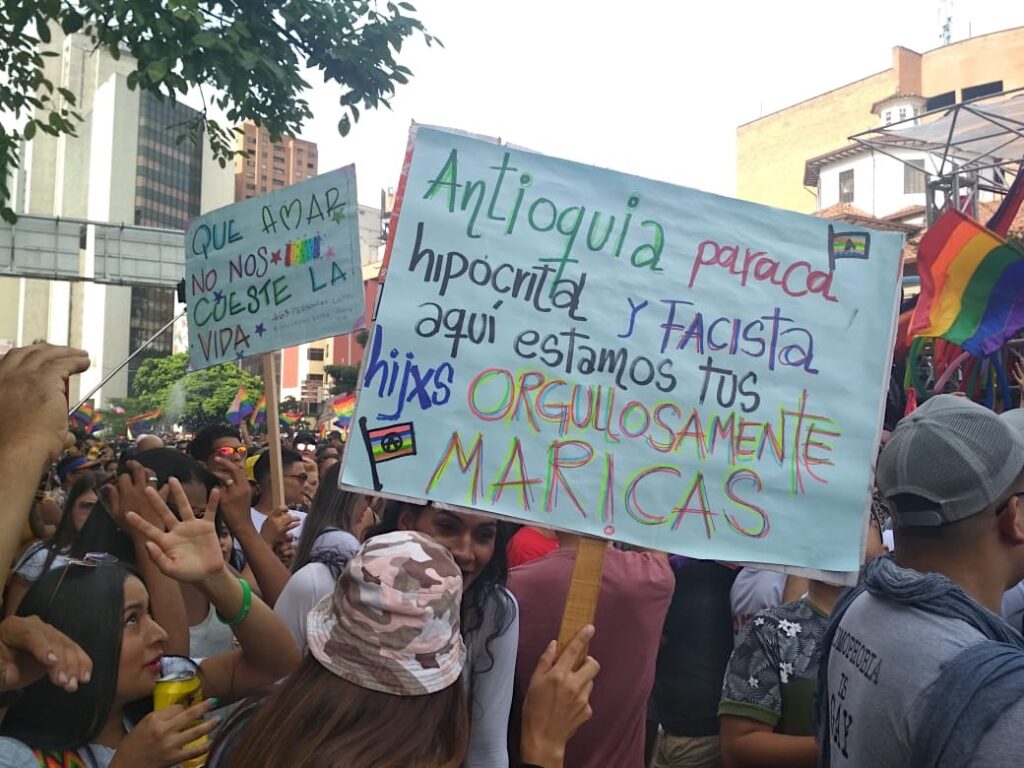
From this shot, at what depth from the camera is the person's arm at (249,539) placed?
329 centimetres

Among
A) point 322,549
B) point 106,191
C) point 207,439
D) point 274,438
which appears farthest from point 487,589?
point 106,191

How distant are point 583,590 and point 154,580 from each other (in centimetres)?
148

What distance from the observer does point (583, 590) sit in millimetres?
2096

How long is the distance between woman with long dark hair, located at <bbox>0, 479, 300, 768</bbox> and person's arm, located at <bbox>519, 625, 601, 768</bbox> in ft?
2.18

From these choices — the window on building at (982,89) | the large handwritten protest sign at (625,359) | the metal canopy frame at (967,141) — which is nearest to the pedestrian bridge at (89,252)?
the metal canopy frame at (967,141)

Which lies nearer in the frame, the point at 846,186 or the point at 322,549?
the point at 322,549

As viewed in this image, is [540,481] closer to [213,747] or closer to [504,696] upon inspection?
[504,696]

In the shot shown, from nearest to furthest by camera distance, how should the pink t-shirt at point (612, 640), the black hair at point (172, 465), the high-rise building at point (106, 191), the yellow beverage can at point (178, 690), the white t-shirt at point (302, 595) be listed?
1. the yellow beverage can at point (178, 690)
2. the white t-shirt at point (302, 595)
3. the pink t-shirt at point (612, 640)
4. the black hair at point (172, 465)
5. the high-rise building at point (106, 191)

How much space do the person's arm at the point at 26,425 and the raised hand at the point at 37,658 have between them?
306mm

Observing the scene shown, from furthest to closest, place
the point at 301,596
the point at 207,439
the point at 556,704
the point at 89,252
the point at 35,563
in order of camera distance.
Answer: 1. the point at 89,252
2. the point at 207,439
3. the point at 301,596
4. the point at 35,563
5. the point at 556,704

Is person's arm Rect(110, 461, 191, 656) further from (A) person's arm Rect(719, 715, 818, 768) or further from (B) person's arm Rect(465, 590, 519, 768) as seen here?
(A) person's arm Rect(719, 715, 818, 768)

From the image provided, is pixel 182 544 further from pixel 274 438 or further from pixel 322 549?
pixel 274 438

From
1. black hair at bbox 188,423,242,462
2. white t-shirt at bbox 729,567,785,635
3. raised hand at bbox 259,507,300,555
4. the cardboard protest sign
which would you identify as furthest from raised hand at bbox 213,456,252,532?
black hair at bbox 188,423,242,462

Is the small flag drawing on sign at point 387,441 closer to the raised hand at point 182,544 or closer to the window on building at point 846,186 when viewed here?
the raised hand at point 182,544
